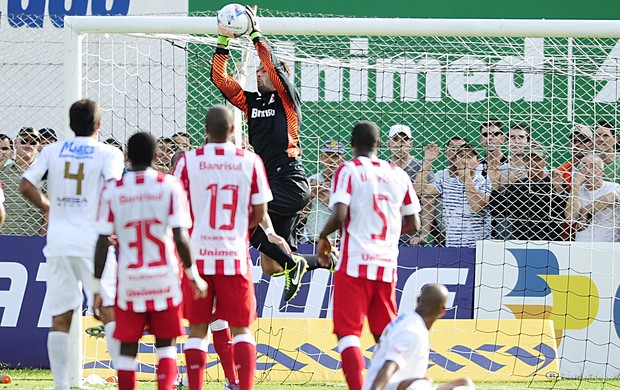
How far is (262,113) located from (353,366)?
8.62 feet

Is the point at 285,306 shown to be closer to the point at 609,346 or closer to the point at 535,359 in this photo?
the point at 535,359

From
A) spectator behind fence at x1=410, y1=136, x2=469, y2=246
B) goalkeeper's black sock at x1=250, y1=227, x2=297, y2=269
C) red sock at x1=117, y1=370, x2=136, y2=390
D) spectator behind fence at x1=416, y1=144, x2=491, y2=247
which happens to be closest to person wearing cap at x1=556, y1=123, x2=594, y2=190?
spectator behind fence at x1=416, y1=144, x2=491, y2=247

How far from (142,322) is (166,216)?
65 cm

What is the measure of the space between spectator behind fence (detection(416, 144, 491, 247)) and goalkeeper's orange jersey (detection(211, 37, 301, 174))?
7.06 ft

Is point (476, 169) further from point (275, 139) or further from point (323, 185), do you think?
point (275, 139)

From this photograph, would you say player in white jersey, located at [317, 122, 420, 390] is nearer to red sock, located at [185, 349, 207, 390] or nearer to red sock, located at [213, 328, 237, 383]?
red sock, located at [185, 349, 207, 390]

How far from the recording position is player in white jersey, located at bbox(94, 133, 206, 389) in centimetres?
624

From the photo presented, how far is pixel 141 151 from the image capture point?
249 inches

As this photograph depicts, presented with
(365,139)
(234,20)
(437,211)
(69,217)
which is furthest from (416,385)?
(437,211)

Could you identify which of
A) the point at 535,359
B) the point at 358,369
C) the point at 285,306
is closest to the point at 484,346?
the point at 535,359

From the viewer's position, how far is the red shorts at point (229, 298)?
6762 mm

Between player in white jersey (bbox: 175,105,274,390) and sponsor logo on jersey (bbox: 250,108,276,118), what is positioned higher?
sponsor logo on jersey (bbox: 250,108,276,118)

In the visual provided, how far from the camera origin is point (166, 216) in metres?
6.26

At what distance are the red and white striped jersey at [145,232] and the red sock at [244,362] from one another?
694 mm
